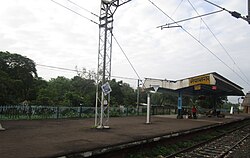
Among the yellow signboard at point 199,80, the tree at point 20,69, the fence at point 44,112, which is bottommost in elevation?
the fence at point 44,112

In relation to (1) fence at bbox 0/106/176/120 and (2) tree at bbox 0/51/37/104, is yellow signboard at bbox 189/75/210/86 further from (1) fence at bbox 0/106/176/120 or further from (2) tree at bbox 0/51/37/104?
(2) tree at bbox 0/51/37/104

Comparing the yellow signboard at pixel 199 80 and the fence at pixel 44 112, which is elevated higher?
the yellow signboard at pixel 199 80

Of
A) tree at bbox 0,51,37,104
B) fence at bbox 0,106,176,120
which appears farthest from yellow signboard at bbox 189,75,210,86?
tree at bbox 0,51,37,104

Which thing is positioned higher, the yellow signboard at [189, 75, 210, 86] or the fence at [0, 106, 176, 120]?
the yellow signboard at [189, 75, 210, 86]

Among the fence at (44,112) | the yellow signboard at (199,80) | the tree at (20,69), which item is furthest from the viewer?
the tree at (20,69)

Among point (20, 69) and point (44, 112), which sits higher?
point (20, 69)

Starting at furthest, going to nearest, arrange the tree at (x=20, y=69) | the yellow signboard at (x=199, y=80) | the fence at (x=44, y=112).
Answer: the tree at (x=20, y=69), the yellow signboard at (x=199, y=80), the fence at (x=44, y=112)

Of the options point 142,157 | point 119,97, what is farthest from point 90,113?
point 119,97

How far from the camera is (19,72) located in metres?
37.8

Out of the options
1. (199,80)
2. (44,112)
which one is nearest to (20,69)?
(44,112)

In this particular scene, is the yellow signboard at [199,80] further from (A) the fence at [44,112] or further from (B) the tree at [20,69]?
(B) the tree at [20,69]

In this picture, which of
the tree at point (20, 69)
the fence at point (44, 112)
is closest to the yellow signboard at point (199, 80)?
the fence at point (44, 112)

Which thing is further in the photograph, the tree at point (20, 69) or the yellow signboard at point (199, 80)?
the tree at point (20, 69)

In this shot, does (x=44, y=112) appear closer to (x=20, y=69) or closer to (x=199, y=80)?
(x=199, y=80)
